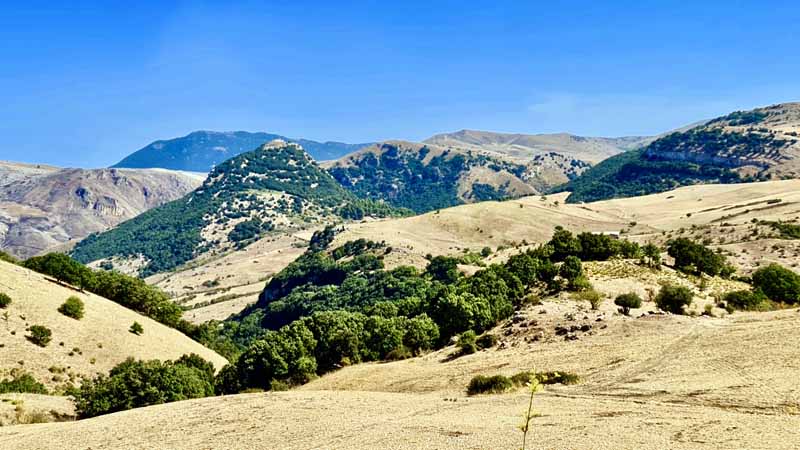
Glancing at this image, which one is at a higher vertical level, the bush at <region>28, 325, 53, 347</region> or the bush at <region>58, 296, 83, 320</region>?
the bush at <region>58, 296, 83, 320</region>

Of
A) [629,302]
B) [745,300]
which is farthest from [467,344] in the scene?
[745,300]

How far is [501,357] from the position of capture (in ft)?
178

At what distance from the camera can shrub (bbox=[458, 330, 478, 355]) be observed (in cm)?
6028

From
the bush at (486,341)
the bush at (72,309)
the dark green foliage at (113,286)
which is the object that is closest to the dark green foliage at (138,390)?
the bush at (72,309)

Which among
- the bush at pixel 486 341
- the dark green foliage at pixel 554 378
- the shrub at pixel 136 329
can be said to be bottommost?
the shrub at pixel 136 329

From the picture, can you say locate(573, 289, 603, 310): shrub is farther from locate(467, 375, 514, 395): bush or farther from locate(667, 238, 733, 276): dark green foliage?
locate(467, 375, 514, 395): bush

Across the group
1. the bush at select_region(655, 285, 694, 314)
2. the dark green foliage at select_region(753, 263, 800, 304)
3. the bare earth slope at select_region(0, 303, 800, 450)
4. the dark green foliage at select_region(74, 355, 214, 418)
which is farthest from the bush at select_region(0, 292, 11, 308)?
the dark green foliage at select_region(753, 263, 800, 304)

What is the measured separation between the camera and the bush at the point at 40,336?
7538 cm

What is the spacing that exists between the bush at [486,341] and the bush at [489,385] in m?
14.5

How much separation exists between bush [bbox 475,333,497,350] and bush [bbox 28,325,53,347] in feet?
183

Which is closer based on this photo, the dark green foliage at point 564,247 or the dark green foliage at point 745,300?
the dark green foliage at point 745,300

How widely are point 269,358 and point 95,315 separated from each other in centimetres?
3768

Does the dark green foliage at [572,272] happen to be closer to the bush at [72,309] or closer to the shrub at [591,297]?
the shrub at [591,297]

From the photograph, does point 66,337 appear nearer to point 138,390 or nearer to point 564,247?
point 138,390
